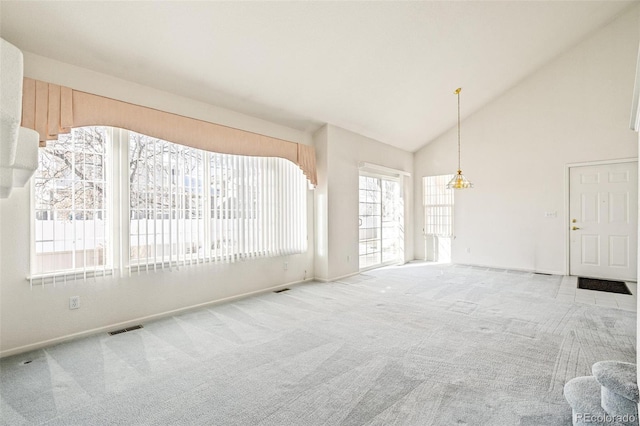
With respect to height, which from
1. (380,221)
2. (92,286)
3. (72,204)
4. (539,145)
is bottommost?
(92,286)

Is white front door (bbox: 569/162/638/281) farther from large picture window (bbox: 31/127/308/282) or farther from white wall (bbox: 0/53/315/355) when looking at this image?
white wall (bbox: 0/53/315/355)

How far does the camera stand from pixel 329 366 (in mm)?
2480

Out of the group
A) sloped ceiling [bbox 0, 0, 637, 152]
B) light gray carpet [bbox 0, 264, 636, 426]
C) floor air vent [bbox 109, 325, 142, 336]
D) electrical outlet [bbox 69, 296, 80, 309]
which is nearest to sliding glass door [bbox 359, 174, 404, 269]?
sloped ceiling [bbox 0, 0, 637, 152]

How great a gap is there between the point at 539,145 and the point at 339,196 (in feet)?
13.5

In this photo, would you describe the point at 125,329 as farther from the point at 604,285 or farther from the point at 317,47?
the point at 604,285

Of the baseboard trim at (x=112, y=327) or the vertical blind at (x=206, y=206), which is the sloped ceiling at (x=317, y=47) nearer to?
the vertical blind at (x=206, y=206)

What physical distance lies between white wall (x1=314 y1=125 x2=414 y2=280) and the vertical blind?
0.46 metres

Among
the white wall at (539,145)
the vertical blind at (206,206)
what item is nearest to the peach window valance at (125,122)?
the vertical blind at (206,206)

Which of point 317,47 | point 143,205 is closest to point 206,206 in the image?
point 143,205

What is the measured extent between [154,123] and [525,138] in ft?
21.7

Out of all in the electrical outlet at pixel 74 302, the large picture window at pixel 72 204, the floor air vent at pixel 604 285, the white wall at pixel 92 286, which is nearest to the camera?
the white wall at pixel 92 286

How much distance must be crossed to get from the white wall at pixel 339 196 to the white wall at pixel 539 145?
2.20 m

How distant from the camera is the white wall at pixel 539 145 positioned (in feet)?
17.7

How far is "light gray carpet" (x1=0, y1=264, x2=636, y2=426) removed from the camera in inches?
75.7
